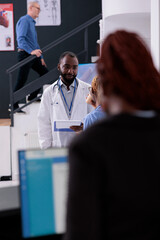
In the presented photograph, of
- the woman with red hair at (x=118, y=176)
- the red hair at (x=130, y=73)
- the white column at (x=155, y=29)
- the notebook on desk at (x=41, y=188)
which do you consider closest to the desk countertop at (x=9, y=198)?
the notebook on desk at (x=41, y=188)

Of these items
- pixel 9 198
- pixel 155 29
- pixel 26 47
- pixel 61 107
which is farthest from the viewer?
pixel 26 47

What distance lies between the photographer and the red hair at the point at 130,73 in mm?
753

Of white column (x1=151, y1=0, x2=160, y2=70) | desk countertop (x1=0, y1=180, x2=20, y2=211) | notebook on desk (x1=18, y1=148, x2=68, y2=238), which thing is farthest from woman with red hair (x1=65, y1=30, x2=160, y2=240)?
white column (x1=151, y1=0, x2=160, y2=70)

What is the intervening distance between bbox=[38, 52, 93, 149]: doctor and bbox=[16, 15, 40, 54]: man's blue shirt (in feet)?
7.82

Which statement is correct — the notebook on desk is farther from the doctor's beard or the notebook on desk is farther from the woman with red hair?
the doctor's beard

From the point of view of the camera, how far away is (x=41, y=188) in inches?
36.7

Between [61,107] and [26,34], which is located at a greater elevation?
[26,34]

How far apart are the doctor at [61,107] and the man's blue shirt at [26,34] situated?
2.38 metres

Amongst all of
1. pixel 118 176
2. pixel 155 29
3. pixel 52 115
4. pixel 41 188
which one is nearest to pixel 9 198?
pixel 41 188

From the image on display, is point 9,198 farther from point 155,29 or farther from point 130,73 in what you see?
point 155,29

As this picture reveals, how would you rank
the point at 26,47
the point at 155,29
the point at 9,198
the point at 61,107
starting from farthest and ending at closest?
the point at 26,47, the point at 61,107, the point at 155,29, the point at 9,198

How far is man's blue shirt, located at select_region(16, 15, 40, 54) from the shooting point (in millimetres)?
5246

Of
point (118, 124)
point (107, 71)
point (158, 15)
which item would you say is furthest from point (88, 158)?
point (158, 15)

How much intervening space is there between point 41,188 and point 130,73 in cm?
39
